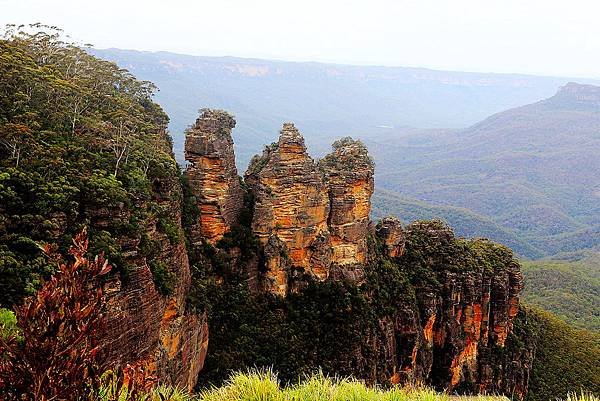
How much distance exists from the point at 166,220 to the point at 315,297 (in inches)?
445

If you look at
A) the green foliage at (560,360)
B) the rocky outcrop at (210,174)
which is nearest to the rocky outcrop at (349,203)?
the rocky outcrop at (210,174)

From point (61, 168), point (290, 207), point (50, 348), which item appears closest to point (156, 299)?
point (61, 168)

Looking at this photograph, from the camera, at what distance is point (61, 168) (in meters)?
15.2

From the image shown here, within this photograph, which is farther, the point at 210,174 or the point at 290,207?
the point at 290,207

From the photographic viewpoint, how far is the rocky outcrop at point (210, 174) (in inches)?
959

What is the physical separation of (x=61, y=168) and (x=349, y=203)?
1700 centimetres

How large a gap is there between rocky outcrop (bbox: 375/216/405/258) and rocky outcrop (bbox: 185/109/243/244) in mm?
12424

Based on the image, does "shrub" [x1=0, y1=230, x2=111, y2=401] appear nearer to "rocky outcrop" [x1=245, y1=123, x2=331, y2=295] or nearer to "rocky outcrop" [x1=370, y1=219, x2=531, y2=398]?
"rocky outcrop" [x1=245, y1=123, x2=331, y2=295]

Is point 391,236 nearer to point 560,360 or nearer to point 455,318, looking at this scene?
point 455,318

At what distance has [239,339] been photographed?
79.0ft

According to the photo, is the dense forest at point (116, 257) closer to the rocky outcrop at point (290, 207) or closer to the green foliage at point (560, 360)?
the green foliage at point (560, 360)

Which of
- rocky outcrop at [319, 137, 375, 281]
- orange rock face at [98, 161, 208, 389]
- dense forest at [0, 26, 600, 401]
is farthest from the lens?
rocky outcrop at [319, 137, 375, 281]

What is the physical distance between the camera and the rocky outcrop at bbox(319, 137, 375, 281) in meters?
28.6

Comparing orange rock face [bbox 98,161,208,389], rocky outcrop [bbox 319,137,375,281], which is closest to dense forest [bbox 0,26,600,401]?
orange rock face [bbox 98,161,208,389]
